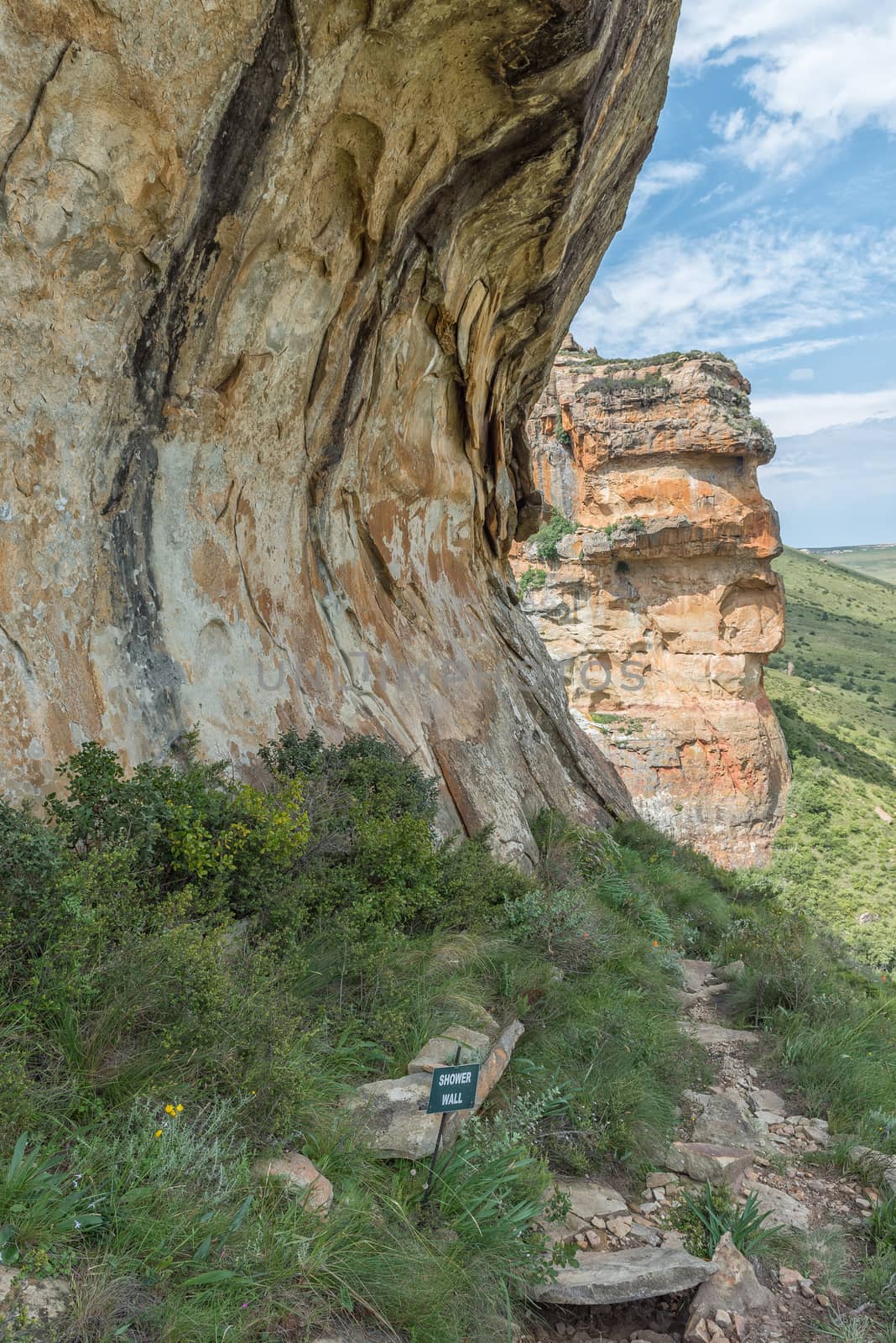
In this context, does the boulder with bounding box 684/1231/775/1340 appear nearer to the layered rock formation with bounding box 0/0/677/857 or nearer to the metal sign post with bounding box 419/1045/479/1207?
the metal sign post with bounding box 419/1045/479/1207

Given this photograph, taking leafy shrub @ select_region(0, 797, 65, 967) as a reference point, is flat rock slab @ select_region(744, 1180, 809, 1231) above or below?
below

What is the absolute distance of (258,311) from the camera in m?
5.94

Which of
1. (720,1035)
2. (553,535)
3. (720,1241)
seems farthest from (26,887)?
(553,535)

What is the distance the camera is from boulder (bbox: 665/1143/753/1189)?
3.93 metres

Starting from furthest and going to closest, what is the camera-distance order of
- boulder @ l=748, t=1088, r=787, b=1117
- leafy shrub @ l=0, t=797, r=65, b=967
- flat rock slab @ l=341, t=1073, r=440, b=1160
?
1. boulder @ l=748, t=1088, r=787, b=1117
2. flat rock slab @ l=341, t=1073, r=440, b=1160
3. leafy shrub @ l=0, t=797, r=65, b=967

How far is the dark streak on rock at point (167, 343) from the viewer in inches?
190

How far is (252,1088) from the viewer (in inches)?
121

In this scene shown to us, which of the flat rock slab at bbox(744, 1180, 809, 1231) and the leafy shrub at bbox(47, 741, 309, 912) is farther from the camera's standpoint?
the leafy shrub at bbox(47, 741, 309, 912)

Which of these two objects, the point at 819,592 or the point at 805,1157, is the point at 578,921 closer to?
the point at 805,1157

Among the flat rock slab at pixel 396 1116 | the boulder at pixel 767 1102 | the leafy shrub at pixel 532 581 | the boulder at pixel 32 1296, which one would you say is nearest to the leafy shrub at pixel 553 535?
the leafy shrub at pixel 532 581

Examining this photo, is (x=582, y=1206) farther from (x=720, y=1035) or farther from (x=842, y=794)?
(x=842, y=794)

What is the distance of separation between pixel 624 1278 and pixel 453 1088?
939 millimetres

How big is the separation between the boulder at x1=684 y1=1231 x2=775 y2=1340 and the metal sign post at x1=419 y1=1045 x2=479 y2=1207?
107 cm

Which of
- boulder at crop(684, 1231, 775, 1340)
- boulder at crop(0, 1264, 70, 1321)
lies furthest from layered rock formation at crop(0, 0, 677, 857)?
boulder at crop(684, 1231, 775, 1340)
